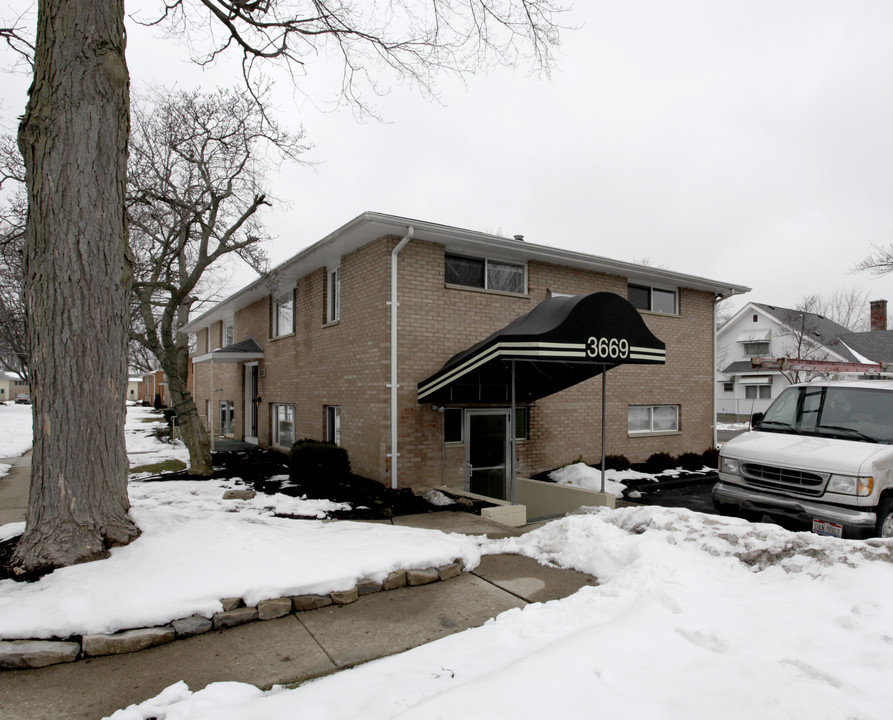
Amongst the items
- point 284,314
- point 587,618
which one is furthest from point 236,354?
point 587,618

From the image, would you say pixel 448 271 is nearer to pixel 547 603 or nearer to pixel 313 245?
pixel 313 245

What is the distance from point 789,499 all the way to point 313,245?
358 inches

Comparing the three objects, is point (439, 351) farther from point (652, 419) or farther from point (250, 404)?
point (250, 404)

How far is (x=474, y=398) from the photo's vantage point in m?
10.5

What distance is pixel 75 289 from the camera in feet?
15.7

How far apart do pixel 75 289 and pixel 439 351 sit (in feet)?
21.2

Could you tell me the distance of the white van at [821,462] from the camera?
20.9 ft

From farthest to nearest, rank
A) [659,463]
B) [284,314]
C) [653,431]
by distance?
[284,314]
[653,431]
[659,463]

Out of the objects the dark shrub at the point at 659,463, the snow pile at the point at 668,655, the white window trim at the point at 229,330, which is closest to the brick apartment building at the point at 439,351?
the dark shrub at the point at 659,463

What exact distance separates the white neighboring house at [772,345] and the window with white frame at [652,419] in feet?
59.7

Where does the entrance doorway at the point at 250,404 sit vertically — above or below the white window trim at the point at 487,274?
below

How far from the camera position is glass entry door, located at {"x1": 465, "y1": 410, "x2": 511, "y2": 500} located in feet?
35.7

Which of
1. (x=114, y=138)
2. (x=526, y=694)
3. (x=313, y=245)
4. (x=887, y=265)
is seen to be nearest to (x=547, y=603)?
(x=526, y=694)

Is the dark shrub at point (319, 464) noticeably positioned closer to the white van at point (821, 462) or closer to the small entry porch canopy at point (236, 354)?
the white van at point (821, 462)
